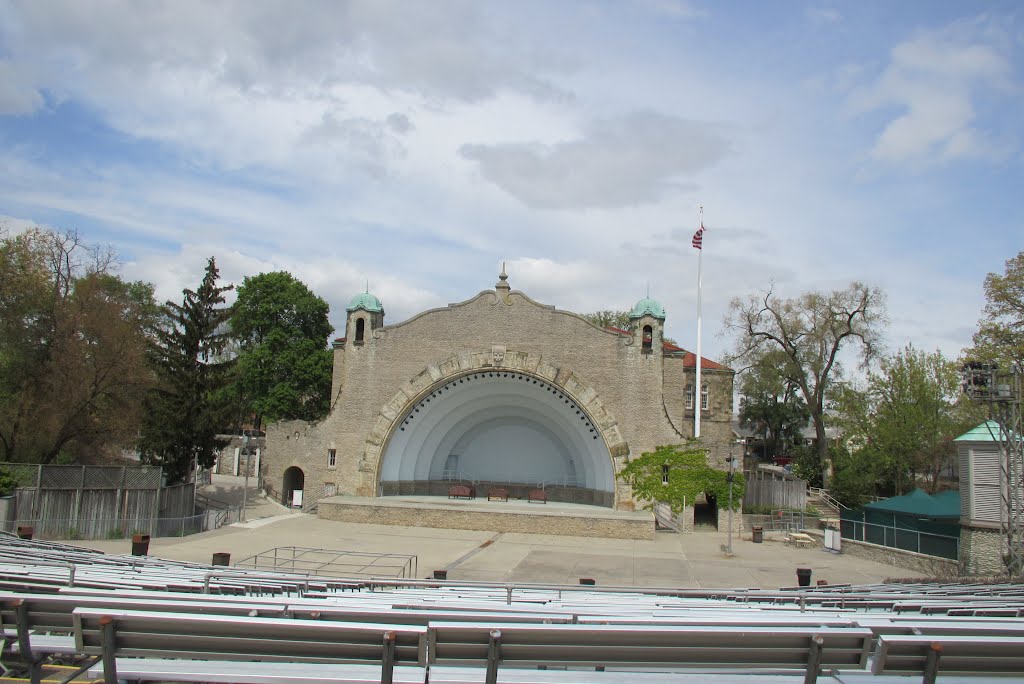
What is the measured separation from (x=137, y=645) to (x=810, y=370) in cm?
4376

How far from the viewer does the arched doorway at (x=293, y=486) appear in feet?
107

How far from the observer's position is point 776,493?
35438mm

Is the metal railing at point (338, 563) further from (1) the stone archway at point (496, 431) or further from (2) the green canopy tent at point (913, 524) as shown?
(2) the green canopy tent at point (913, 524)

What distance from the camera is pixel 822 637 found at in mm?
3918

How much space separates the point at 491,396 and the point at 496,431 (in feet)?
11.4

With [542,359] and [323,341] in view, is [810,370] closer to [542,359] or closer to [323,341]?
[542,359]

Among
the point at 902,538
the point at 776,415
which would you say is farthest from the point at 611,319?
the point at 902,538

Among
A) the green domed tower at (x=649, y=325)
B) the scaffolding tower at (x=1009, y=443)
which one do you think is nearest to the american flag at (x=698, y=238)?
the green domed tower at (x=649, y=325)

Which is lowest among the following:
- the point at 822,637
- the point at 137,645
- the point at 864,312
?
the point at 137,645

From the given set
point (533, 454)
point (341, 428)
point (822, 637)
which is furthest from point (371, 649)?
point (533, 454)

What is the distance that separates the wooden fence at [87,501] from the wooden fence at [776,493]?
84.9 feet

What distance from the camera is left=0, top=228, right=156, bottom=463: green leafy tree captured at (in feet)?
77.9

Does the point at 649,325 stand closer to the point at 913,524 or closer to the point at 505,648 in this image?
the point at 913,524

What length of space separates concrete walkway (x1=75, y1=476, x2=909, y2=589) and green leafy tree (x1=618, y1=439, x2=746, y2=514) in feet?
4.86
